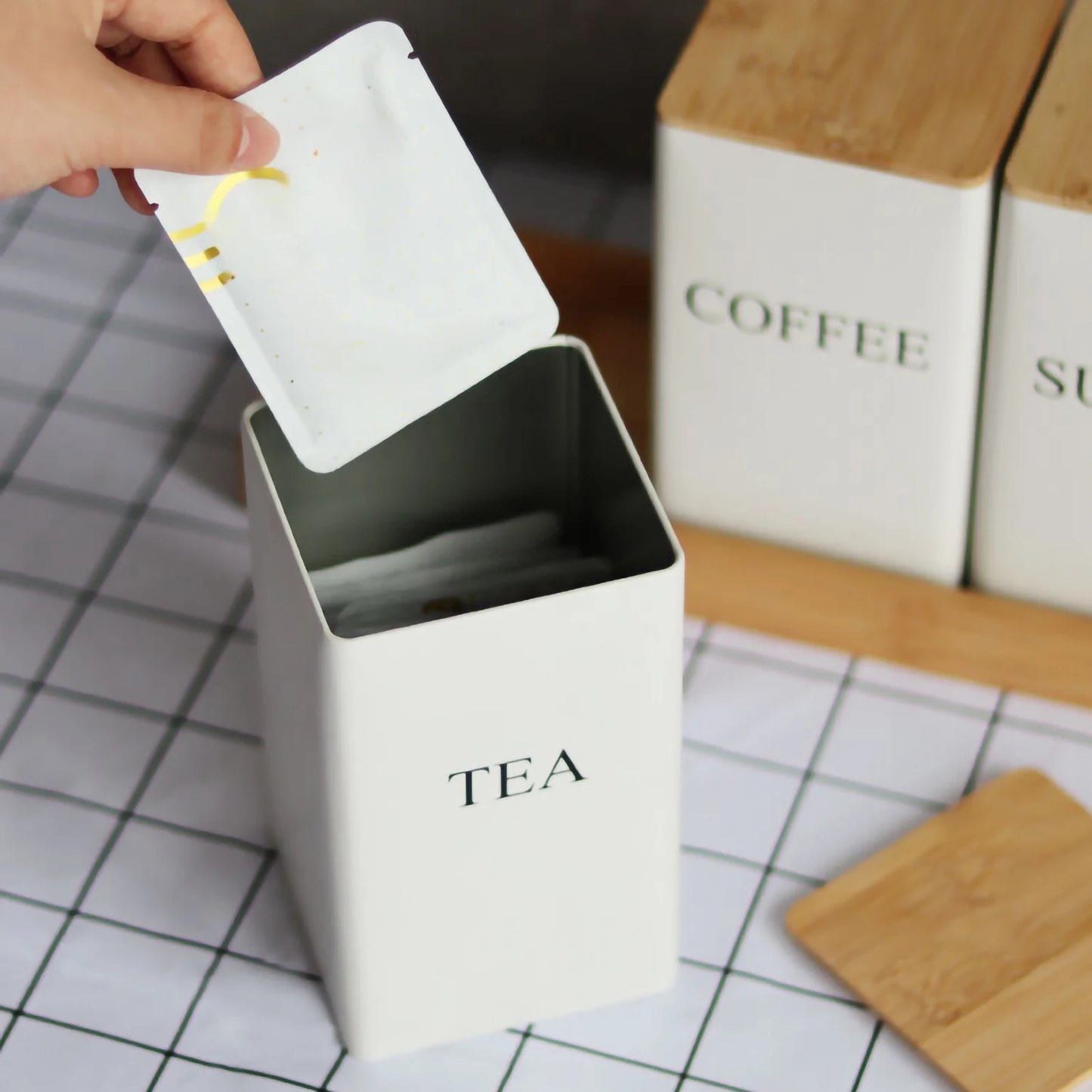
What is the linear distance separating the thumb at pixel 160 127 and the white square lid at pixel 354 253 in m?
0.01

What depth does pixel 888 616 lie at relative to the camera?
112 cm

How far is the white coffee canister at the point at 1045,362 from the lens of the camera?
36.5 inches

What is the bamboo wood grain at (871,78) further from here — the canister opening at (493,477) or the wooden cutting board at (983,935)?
the wooden cutting board at (983,935)

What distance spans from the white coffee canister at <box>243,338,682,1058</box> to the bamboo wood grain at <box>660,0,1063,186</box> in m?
0.17

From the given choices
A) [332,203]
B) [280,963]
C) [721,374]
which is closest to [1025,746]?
[721,374]

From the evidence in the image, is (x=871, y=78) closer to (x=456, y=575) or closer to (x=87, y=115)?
(x=456, y=575)

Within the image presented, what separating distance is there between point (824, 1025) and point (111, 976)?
1.17 ft

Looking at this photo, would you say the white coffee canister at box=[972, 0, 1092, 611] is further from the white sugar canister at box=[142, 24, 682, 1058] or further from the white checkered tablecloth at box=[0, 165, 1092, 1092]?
the white sugar canister at box=[142, 24, 682, 1058]

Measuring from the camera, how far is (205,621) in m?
1.15

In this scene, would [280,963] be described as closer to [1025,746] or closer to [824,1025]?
[824,1025]

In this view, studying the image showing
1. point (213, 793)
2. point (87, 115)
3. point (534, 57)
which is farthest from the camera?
point (534, 57)

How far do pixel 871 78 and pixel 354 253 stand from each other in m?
0.36

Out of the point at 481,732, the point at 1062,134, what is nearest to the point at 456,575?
the point at 481,732

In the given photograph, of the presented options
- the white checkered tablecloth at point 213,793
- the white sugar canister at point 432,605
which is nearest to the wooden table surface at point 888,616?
the white checkered tablecloth at point 213,793
